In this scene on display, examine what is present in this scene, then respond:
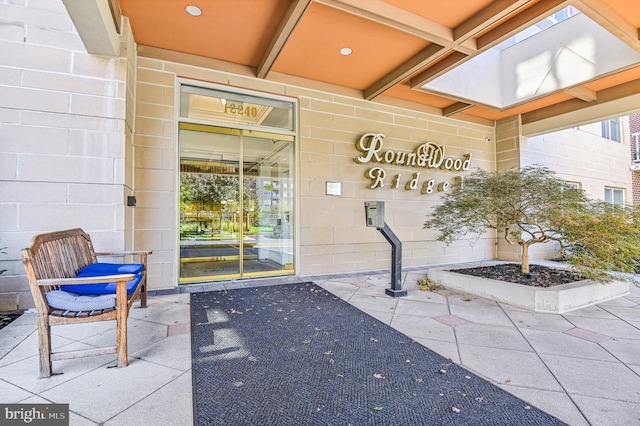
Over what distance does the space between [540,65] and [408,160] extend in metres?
2.76

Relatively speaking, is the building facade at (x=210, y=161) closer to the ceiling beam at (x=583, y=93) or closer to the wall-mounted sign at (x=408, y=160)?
the wall-mounted sign at (x=408, y=160)

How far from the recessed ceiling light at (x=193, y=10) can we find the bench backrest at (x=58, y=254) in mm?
2700

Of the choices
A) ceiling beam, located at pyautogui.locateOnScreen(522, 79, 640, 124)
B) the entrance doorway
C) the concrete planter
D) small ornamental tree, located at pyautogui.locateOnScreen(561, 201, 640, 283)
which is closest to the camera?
small ornamental tree, located at pyautogui.locateOnScreen(561, 201, 640, 283)

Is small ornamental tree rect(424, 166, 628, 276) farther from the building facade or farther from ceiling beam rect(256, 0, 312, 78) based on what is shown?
ceiling beam rect(256, 0, 312, 78)

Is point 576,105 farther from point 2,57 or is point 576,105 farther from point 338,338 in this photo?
point 2,57

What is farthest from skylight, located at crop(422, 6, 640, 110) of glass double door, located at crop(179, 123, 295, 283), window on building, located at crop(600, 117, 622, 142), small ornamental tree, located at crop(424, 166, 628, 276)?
window on building, located at crop(600, 117, 622, 142)

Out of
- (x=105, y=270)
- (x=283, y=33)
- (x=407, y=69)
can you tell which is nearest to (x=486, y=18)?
(x=407, y=69)

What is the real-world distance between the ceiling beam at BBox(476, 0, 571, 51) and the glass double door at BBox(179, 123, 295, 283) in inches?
124

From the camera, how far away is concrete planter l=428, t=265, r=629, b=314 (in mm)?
3422

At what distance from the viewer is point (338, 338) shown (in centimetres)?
270

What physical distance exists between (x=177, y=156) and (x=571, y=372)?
4.85m

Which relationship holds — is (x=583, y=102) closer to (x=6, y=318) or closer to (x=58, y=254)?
(x=58, y=254)

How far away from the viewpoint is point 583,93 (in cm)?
555

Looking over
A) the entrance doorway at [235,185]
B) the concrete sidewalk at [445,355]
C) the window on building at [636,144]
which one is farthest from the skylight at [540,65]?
the window on building at [636,144]
